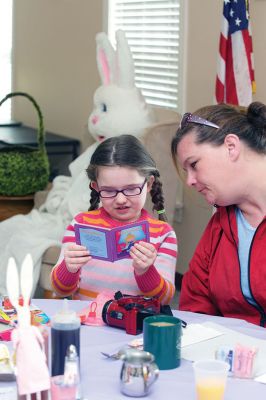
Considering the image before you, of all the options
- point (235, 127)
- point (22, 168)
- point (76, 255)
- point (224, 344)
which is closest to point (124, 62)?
point (22, 168)

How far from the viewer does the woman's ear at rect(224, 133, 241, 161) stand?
81.9 inches

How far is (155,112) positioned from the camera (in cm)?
408

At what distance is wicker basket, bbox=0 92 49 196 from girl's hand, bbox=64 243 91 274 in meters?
2.32

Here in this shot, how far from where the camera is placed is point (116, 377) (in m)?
1.62

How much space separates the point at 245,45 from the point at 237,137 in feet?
5.49

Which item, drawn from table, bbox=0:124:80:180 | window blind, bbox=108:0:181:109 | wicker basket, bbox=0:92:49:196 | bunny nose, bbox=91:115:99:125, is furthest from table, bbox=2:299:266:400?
table, bbox=0:124:80:180

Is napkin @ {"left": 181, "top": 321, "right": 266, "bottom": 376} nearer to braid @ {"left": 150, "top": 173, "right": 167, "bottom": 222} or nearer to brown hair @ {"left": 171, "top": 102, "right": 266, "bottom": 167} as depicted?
brown hair @ {"left": 171, "top": 102, "right": 266, "bottom": 167}

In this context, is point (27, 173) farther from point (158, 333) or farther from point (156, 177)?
point (158, 333)

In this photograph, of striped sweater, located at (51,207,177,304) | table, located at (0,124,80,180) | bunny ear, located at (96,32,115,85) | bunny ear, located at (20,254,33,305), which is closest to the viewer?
bunny ear, located at (20,254,33,305)

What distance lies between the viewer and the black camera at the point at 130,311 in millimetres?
1878

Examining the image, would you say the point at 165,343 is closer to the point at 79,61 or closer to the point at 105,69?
the point at 105,69

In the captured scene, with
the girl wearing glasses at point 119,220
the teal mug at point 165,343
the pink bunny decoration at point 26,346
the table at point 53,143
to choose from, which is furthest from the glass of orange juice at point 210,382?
the table at point 53,143

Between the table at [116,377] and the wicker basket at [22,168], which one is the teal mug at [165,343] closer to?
the table at [116,377]

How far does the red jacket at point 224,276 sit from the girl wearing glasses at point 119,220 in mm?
80
